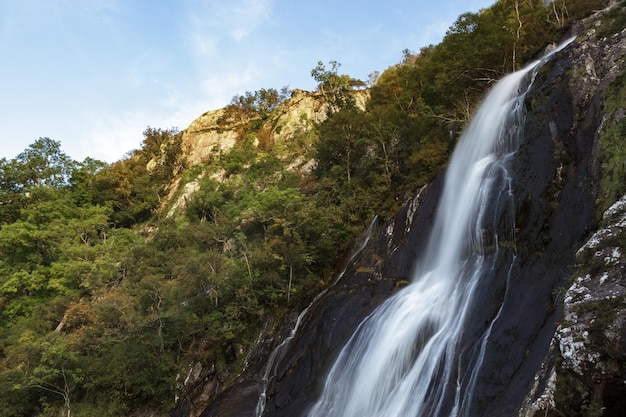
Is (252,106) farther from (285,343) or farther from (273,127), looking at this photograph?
(285,343)

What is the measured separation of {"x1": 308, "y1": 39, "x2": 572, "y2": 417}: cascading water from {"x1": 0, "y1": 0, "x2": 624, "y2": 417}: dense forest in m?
2.88

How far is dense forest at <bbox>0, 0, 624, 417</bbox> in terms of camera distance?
1511cm

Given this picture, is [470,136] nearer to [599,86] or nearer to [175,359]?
[599,86]

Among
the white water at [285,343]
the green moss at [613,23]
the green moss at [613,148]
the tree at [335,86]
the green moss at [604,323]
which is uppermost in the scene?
the tree at [335,86]

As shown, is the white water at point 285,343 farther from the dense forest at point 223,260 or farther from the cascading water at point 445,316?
the cascading water at point 445,316

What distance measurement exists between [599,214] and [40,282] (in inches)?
1060

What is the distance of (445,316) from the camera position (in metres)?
8.39

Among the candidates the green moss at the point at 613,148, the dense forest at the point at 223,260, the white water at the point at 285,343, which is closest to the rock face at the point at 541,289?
the white water at the point at 285,343

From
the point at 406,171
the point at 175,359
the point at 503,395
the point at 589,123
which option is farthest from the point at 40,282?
the point at 589,123

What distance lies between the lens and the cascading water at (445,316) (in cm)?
710

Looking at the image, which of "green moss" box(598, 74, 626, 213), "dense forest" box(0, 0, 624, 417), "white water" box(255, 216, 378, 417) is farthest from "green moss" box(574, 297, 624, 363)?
"dense forest" box(0, 0, 624, 417)

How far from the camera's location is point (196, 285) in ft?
53.7

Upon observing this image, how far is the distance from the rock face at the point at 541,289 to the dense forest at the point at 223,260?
88.2 inches

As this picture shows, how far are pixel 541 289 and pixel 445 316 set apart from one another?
82.5 inches
